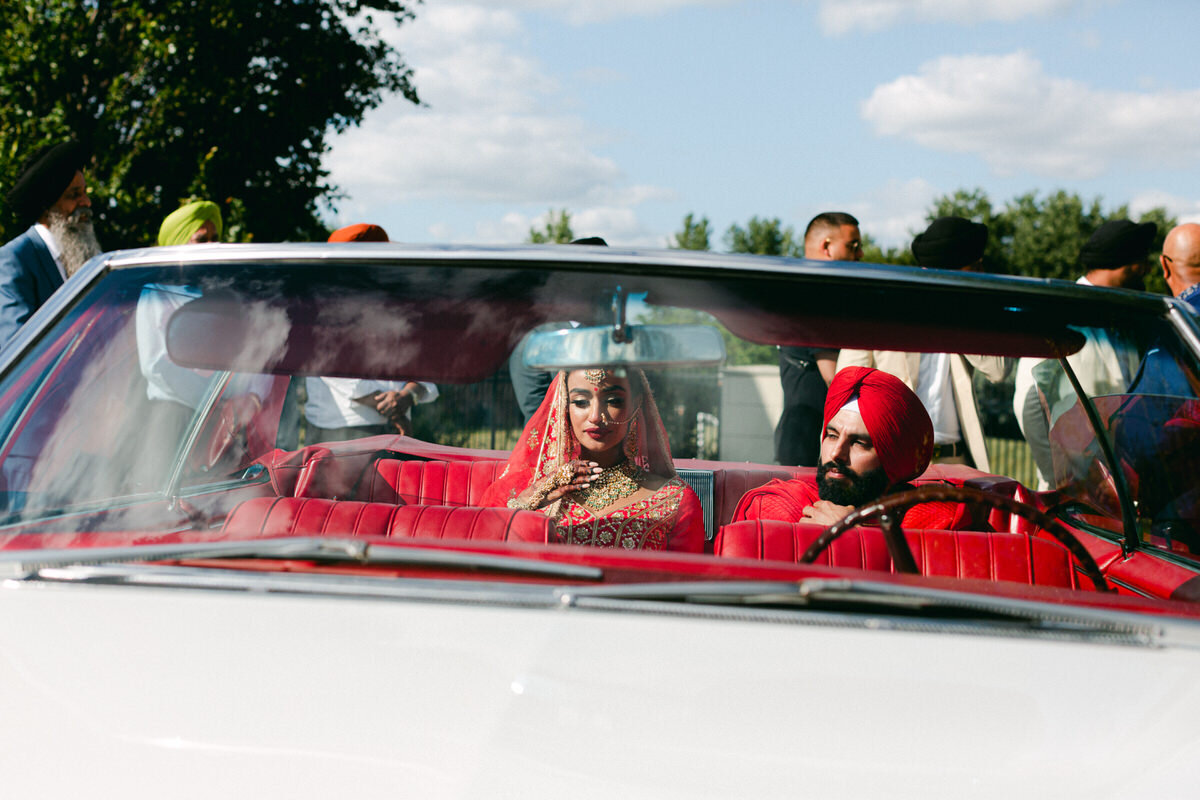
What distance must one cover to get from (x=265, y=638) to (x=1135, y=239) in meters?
4.58

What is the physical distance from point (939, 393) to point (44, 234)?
3.53 meters

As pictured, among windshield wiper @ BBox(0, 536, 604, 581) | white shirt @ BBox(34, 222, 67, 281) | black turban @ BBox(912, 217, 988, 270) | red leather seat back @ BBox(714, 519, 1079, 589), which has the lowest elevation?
windshield wiper @ BBox(0, 536, 604, 581)

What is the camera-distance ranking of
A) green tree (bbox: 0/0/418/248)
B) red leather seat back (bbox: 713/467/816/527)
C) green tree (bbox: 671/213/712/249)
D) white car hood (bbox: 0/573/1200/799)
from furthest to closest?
green tree (bbox: 671/213/712/249) < green tree (bbox: 0/0/418/248) < red leather seat back (bbox: 713/467/816/527) < white car hood (bbox: 0/573/1200/799)

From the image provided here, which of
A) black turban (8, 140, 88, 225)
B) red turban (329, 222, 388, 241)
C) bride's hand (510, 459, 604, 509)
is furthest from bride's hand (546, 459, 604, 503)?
black turban (8, 140, 88, 225)

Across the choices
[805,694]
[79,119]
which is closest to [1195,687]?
[805,694]

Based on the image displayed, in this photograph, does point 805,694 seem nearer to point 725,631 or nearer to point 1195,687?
point 725,631

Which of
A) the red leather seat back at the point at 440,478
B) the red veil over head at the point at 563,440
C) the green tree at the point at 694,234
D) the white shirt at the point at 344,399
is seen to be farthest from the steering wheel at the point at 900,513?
the green tree at the point at 694,234

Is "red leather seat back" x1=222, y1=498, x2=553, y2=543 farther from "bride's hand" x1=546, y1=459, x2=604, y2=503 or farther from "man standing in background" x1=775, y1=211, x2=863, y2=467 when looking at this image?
"man standing in background" x1=775, y1=211, x2=863, y2=467

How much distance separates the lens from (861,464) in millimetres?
2252

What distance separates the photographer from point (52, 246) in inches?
153

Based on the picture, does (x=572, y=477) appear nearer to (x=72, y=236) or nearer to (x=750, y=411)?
(x=750, y=411)

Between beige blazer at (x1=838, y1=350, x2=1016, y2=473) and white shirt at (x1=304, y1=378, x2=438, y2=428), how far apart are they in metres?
1.03

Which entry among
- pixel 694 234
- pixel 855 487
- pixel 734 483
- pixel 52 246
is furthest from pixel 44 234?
pixel 694 234

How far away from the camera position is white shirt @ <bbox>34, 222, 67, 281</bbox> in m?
3.86
